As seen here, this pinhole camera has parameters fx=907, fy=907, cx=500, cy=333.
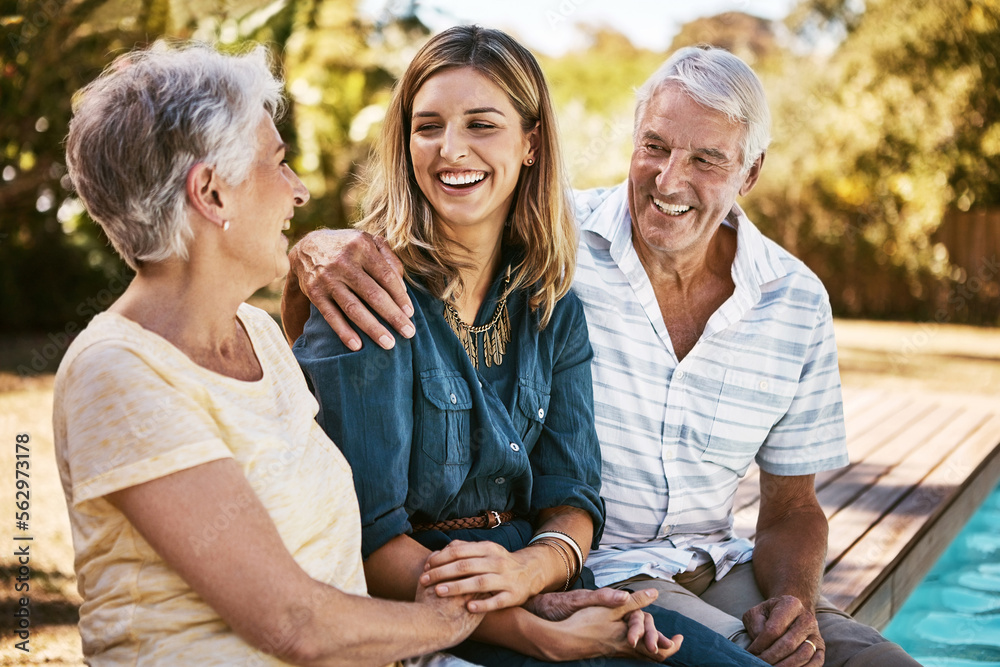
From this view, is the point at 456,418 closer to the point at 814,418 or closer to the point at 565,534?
the point at 565,534

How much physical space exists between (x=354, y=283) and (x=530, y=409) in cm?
51

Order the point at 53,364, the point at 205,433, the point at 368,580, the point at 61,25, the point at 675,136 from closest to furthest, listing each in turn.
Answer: the point at 205,433 < the point at 368,580 < the point at 675,136 < the point at 61,25 < the point at 53,364

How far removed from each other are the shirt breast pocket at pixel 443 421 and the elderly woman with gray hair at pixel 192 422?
1.08 feet

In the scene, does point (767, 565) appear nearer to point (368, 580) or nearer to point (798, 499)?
point (798, 499)

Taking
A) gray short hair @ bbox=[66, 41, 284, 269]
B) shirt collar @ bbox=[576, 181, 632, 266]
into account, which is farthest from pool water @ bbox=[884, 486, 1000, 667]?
gray short hair @ bbox=[66, 41, 284, 269]

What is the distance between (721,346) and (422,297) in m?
0.95

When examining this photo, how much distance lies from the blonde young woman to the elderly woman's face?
1.01 feet

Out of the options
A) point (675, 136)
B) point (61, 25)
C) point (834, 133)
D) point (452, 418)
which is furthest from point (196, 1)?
point (834, 133)

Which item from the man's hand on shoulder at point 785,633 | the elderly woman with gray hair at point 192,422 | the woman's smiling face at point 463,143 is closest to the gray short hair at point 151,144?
the elderly woman with gray hair at point 192,422

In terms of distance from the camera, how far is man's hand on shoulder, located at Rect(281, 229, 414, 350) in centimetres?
191

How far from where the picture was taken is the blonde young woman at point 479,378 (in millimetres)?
1873

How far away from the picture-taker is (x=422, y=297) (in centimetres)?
206

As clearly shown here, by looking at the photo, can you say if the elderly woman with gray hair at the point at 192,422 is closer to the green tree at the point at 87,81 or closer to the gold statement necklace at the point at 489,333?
the green tree at the point at 87,81

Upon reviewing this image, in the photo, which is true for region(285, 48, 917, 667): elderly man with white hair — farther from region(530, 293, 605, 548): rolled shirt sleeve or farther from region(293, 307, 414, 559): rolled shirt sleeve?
region(293, 307, 414, 559): rolled shirt sleeve
